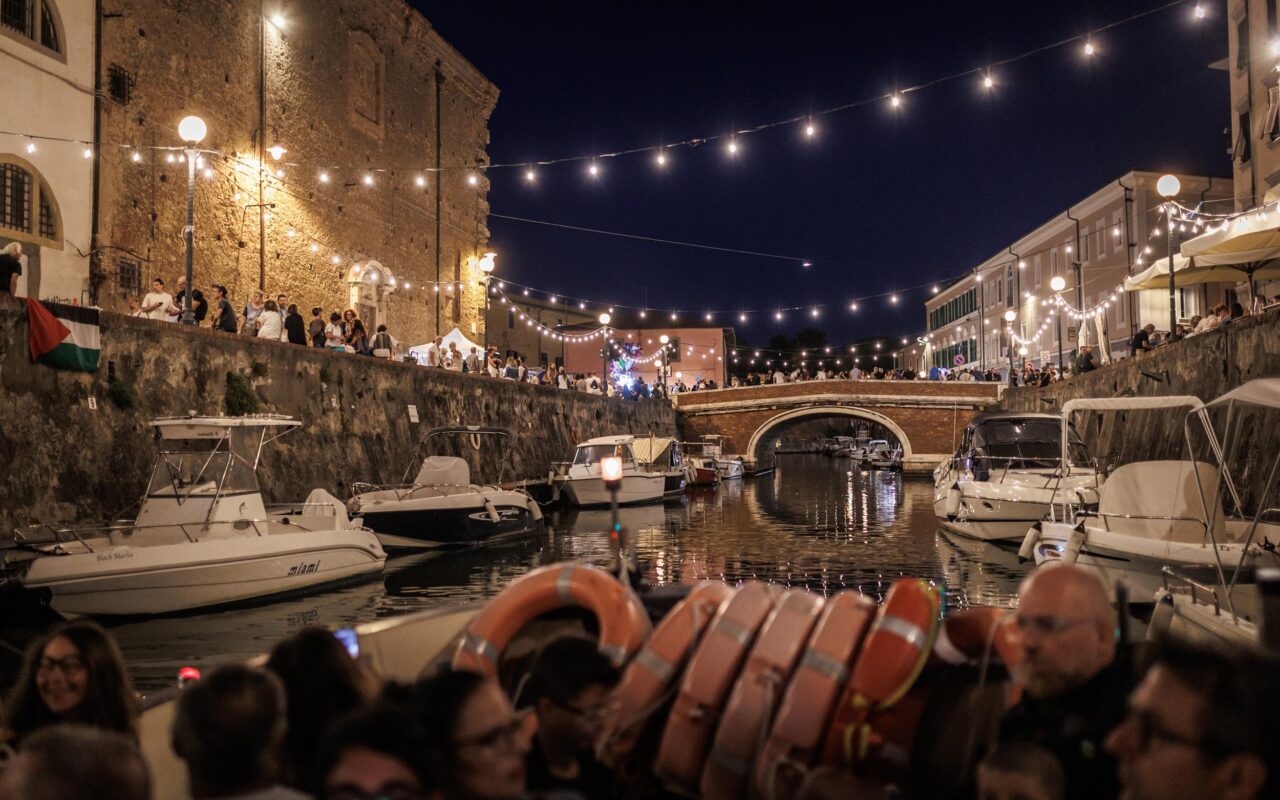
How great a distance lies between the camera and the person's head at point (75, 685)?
123 inches

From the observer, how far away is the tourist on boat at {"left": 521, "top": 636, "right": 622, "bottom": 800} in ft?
9.12

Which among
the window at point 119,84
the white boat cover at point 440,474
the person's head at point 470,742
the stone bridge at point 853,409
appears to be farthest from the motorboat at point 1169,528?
the stone bridge at point 853,409

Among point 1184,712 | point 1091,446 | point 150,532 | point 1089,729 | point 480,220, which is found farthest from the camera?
point 480,220

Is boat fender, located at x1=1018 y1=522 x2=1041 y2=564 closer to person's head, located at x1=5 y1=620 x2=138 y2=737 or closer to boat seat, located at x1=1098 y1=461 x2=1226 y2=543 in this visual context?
boat seat, located at x1=1098 y1=461 x2=1226 y2=543

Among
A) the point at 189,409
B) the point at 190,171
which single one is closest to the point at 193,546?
the point at 189,409

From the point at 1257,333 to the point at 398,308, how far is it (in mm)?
21271

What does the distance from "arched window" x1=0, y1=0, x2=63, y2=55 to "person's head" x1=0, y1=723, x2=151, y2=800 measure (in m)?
17.0

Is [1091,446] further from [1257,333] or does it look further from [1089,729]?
[1089,729]

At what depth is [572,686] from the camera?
279cm

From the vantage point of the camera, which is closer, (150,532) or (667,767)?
(667,767)

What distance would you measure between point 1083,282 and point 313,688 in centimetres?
4050

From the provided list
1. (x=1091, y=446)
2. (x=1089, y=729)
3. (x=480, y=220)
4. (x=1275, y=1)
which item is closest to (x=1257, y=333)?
(x=1091, y=446)

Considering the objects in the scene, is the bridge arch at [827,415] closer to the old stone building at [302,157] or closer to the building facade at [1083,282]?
the building facade at [1083,282]

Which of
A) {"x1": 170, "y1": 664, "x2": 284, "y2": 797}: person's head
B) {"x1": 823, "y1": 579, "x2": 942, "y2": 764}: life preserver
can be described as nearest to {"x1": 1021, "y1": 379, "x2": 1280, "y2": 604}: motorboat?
{"x1": 823, "y1": 579, "x2": 942, "y2": 764}: life preserver
